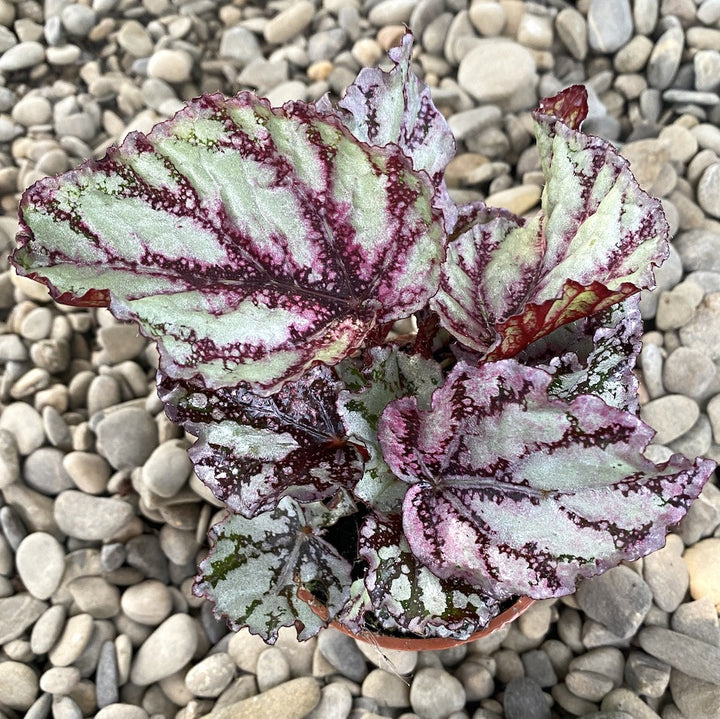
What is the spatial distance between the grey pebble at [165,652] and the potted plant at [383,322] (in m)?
0.48

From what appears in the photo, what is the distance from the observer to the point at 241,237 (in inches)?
23.0

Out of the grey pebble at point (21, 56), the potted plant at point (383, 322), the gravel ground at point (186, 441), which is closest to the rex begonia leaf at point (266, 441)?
the potted plant at point (383, 322)

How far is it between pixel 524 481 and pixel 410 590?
132 mm

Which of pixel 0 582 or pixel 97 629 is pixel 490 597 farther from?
pixel 0 582

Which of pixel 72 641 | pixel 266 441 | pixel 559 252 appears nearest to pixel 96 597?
pixel 72 641

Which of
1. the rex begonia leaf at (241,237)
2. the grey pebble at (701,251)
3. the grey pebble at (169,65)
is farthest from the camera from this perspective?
the grey pebble at (169,65)

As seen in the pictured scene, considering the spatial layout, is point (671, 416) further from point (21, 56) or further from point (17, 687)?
point (21, 56)

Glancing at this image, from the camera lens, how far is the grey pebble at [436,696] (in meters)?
1.06

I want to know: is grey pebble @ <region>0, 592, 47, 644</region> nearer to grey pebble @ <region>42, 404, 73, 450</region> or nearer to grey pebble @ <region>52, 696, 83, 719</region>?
grey pebble @ <region>52, 696, 83, 719</region>

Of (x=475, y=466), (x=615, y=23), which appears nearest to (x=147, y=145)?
(x=475, y=466)

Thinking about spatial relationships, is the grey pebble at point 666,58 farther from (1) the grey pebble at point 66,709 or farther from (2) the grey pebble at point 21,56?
(1) the grey pebble at point 66,709

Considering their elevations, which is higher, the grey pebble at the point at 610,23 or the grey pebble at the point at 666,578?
the grey pebble at the point at 610,23

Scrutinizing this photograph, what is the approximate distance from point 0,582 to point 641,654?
965mm

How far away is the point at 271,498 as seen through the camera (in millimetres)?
657
